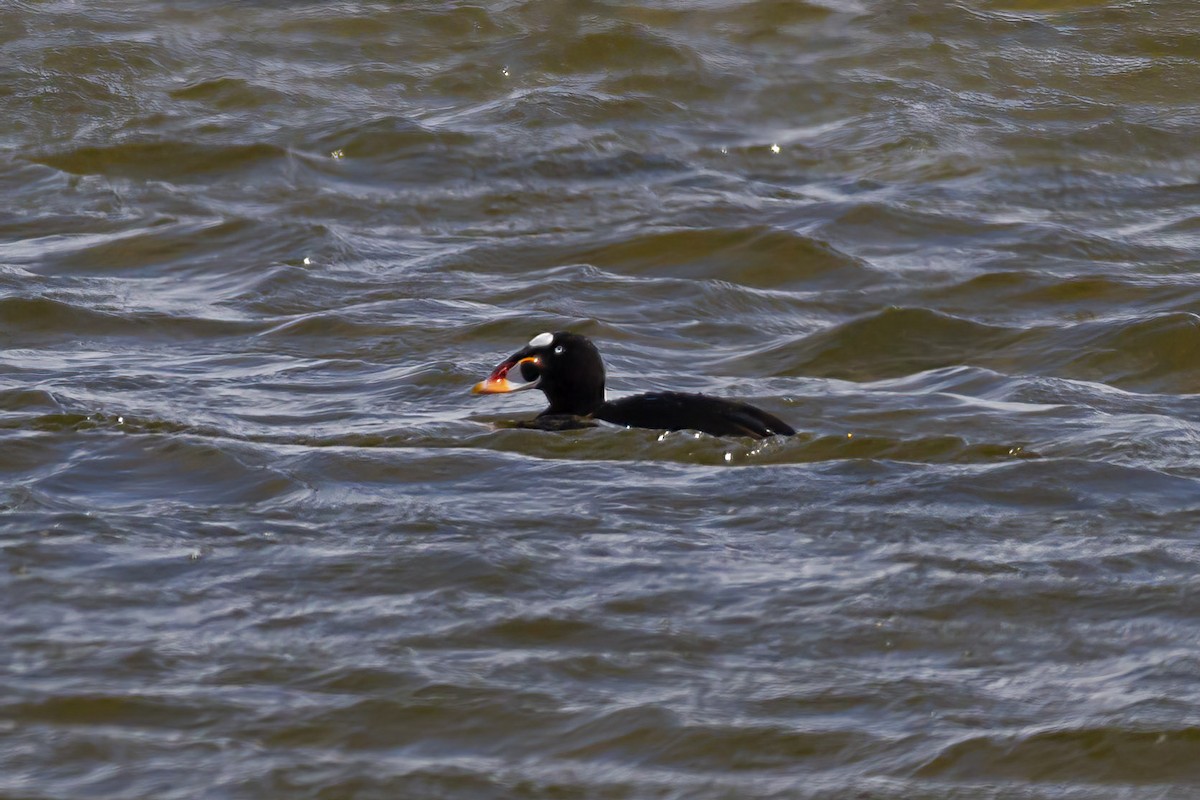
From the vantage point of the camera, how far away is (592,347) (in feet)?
29.4

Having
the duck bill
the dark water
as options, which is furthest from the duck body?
the dark water

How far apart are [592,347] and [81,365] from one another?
91.8 inches

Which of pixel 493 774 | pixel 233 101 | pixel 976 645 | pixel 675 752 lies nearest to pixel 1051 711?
pixel 976 645

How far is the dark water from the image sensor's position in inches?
217

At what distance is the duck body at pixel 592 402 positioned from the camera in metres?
8.16

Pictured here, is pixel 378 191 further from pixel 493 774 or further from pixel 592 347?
pixel 493 774

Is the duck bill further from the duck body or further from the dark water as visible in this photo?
the dark water

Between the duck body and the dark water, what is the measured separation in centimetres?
11

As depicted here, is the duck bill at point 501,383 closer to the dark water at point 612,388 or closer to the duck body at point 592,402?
the duck body at point 592,402

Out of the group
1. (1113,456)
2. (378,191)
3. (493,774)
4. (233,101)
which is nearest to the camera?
(493,774)

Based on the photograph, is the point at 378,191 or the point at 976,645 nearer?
the point at 976,645

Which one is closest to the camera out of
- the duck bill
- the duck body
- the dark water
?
the dark water

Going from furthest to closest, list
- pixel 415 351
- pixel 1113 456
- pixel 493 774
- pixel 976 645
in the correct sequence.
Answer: pixel 415 351
pixel 1113 456
pixel 976 645
pixel 493 774

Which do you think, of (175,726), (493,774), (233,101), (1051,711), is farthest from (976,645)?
(233,101)
